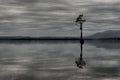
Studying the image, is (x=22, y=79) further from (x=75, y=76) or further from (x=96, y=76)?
(x=96, y=76)

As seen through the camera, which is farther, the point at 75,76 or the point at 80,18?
the point at 80,18

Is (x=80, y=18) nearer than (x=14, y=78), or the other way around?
(x=14, y=78)

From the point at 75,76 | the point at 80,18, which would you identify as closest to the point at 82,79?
the point at 75,76

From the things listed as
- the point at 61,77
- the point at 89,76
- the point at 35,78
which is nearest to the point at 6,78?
the point at 35,78

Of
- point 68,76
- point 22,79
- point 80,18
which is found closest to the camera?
point 22,79

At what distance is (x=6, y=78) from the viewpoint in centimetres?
5500

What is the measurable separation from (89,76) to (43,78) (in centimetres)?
827

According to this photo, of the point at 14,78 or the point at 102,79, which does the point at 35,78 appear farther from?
the point at 102,79

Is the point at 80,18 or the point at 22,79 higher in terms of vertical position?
the point at 80,18

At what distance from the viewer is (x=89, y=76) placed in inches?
2304

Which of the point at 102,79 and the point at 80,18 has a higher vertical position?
the point at 80,18

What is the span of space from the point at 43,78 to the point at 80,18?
146ft

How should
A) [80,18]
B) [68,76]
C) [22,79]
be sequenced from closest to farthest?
[22,79], [68,76], [80,18]

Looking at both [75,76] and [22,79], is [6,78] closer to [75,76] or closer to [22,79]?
[22,79]
